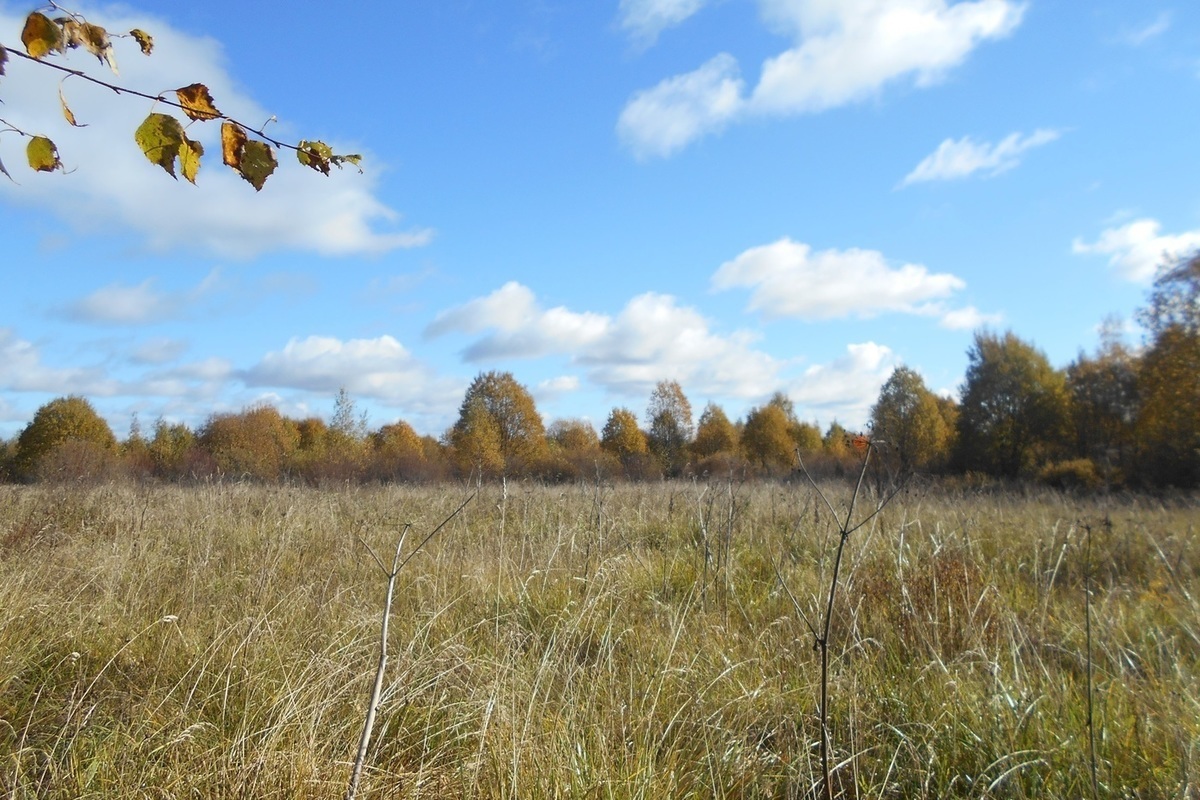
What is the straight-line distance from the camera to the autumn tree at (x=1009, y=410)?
90.1 feet

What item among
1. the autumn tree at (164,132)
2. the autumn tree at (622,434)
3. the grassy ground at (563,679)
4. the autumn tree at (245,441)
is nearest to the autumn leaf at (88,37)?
the autumn tree at (164,132)

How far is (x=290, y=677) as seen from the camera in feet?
9.05

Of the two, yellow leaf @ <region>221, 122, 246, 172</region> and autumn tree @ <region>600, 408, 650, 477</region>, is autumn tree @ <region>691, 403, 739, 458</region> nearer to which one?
autumn tree @ <region>600, 408, 650, 477</region>

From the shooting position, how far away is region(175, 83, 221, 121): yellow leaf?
144 cm

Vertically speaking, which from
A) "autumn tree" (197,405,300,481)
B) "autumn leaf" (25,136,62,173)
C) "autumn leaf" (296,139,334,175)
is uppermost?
"autumn tree" (197,405,300,481)

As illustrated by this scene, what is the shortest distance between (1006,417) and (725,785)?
29.8m

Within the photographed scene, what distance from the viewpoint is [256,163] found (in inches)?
62.9

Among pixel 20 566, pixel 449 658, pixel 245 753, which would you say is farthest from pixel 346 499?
pixel 245 753

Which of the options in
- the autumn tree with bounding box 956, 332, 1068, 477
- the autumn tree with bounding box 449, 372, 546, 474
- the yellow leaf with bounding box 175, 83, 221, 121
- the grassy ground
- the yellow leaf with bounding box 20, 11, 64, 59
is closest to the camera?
the yellow leaf with bounding box 20, 11, 64, 59

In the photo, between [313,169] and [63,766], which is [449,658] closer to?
[63,766]

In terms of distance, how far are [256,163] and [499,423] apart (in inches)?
1314

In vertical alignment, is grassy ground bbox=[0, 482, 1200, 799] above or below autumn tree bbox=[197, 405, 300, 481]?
below

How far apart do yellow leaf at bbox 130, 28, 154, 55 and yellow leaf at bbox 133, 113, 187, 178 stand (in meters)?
0.12

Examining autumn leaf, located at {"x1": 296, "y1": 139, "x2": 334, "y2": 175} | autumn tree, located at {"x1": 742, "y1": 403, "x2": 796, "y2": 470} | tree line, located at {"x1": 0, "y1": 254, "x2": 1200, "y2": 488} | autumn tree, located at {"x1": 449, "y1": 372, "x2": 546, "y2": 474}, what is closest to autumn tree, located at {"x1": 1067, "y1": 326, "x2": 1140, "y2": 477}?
tree line, located at {"x1": 0, "y1": 254, "x2": 1200, "y2": 488}
